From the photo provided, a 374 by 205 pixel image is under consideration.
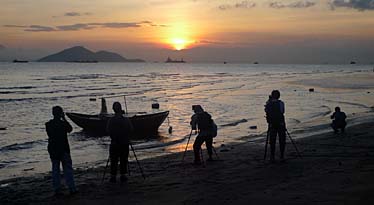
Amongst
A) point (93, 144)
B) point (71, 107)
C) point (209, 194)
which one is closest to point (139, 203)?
point (209, 194)

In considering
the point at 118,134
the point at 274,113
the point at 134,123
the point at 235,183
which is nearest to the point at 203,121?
the point at 274,113

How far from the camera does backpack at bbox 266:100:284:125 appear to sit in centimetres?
1262

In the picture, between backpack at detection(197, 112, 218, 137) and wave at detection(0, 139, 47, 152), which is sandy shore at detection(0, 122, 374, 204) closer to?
backpack at detection(197, 112, 218, 137)

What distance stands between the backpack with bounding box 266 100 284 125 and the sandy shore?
1190 mm

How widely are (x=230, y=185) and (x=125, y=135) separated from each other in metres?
2.65

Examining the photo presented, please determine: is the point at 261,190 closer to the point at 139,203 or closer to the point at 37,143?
the point at 139,203

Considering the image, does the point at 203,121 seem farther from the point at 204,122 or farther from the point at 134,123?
the point at 134,123

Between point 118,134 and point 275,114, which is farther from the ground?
point 275,114

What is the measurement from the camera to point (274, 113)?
12688 mm

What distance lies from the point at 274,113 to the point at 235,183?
2658mm

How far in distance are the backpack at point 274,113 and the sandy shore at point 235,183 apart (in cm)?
119

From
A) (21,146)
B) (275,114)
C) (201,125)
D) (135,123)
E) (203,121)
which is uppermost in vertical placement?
(275,114)

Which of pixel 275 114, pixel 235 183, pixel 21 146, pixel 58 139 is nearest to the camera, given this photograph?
pixel 58 139

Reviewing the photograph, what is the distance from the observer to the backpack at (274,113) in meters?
12.6
